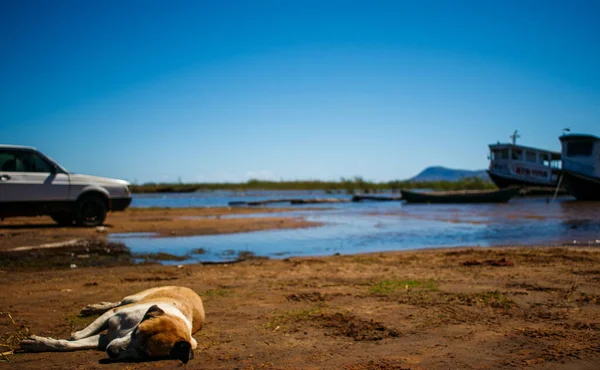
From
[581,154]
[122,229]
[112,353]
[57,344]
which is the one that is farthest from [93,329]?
[581,154]

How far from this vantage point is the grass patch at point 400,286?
6719 millimetres

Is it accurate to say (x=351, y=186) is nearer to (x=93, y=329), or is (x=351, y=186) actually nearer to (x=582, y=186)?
(x=582, y=186)

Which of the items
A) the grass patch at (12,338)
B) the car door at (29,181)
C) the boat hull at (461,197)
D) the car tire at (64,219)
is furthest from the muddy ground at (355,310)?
the boat hull at (461,197)

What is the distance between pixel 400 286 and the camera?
6941 millimetres

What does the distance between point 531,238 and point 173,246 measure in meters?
9.98

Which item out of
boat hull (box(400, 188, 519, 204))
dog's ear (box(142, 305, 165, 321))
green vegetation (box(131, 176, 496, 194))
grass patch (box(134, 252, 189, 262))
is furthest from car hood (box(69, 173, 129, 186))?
A: green vegetation (box(131, 176, 496, 194))

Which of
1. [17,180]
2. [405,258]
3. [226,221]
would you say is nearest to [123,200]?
[17,180]

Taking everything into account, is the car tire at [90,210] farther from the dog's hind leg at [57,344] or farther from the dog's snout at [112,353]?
the dog's snout at [112,353]

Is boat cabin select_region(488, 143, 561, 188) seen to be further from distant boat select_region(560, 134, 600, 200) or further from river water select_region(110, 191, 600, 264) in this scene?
river water select_region(110, 191, 600, 264)

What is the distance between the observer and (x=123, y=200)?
1638cm

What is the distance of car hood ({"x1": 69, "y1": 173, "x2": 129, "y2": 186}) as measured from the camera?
607 inches

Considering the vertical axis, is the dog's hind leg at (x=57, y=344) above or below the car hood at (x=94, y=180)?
below

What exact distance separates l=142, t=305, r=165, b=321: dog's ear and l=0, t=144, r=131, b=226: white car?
41.2ft

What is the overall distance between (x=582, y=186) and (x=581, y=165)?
1849 mm
